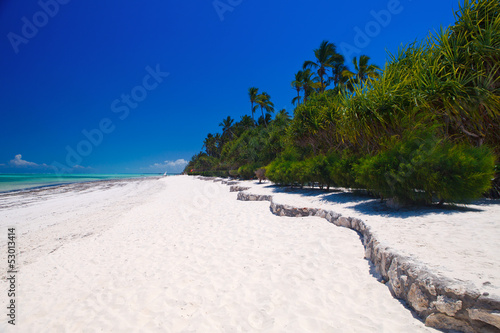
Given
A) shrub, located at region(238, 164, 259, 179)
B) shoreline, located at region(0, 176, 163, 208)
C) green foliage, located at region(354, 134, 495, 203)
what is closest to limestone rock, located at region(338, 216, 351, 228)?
green foliage, located at region(354, 134, 495, 203)

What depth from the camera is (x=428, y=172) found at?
6.40m

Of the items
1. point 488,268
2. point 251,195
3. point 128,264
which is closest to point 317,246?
point 488,268

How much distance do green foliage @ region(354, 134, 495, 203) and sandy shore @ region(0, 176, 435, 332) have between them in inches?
91.8

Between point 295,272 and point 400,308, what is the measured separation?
1639mm

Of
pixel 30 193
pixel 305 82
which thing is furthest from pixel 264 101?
pixel 30 193

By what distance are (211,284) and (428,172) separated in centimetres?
635

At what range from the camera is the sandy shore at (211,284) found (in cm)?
301

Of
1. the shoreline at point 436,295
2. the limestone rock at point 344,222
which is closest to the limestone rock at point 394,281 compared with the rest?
the shoreline at point 436,295

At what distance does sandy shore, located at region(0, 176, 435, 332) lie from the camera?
3006mm

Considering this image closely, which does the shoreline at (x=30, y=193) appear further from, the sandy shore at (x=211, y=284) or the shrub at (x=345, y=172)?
the shrub at (x=345, y=172)

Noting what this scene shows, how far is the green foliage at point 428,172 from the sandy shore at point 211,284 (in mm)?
2333

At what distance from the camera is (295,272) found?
163 inches

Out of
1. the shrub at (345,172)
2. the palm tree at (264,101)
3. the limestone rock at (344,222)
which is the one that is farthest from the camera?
the palm tree at (264,101)

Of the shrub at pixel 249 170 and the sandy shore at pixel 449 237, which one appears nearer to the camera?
the sandy shore at pixel 449 237
